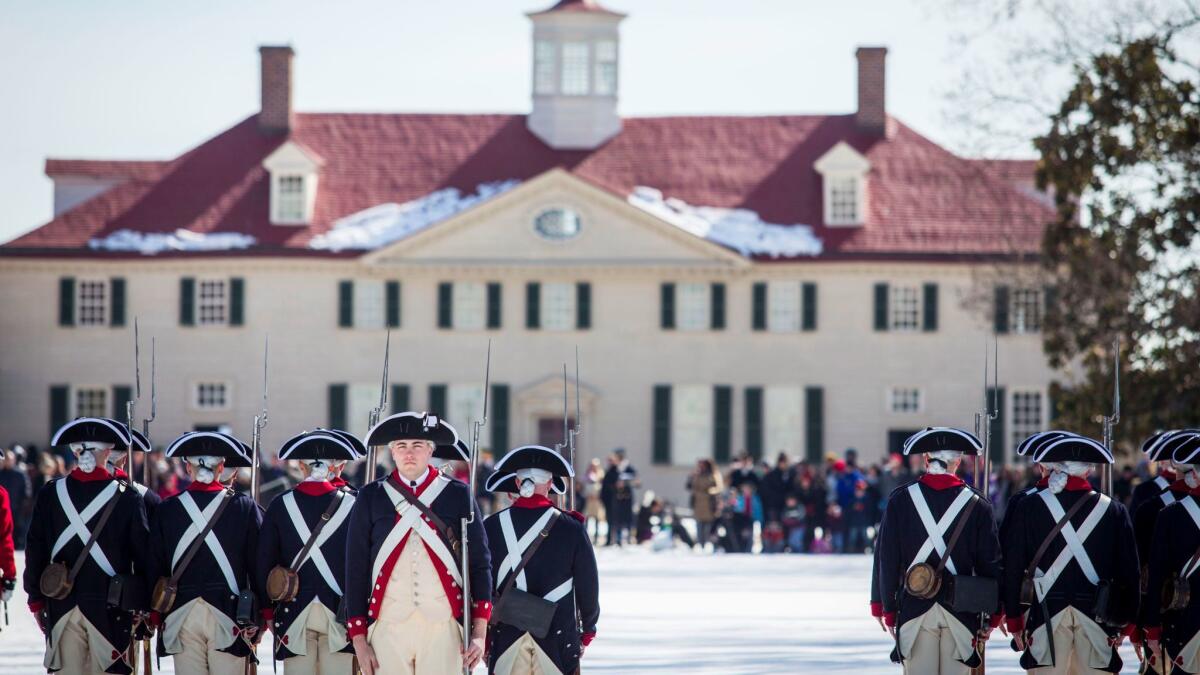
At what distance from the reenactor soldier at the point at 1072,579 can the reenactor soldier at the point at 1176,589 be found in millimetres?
204

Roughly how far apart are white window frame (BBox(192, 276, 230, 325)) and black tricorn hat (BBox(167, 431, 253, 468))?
4215cm

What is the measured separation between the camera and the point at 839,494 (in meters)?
38.3

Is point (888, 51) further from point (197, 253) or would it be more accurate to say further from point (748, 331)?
point (197, 253)

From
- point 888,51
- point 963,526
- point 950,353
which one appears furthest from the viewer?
point 888,51

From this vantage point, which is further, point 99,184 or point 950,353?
point 99,184

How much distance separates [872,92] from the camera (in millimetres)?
58469

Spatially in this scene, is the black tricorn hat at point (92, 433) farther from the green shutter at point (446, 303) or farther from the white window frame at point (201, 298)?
the white window frame at point (201, 298)

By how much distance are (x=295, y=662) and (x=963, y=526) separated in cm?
409

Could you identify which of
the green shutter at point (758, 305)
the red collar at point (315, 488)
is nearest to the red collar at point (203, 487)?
the red collar at point (315, 488)

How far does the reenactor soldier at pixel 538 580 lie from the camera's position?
12023mm

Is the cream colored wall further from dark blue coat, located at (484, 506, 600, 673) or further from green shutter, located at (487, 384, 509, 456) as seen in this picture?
dark blue coat, located at (484, 506, 600, 673)

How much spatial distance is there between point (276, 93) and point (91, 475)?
46138mm

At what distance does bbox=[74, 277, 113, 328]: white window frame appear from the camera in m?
55.1

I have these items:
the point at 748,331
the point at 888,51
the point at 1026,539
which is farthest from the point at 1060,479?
the point at 888,51
